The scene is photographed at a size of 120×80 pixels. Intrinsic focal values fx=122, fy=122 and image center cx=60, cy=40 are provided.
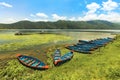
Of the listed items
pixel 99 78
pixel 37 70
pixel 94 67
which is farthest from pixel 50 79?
pixel 94 67

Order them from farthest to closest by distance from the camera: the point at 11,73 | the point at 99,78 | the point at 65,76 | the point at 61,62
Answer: the point at 61,62 < the point at 11,73 < the point at 65,76 < the point at 99,78

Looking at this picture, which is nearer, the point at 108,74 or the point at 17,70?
the point at 108,74

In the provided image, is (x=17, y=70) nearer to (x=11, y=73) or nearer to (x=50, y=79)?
(x=11, y=73)

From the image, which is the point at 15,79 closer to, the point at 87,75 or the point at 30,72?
the point at 30,72

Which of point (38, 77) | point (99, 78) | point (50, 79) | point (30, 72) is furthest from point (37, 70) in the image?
point (99, 78)

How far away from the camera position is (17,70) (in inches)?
814

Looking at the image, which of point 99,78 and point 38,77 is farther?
point 38,77

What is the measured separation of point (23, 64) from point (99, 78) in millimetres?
14415

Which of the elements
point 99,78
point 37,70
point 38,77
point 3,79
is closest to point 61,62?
point 37,70

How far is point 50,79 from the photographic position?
55.5 feet

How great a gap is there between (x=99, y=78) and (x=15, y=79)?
11755 millimetres

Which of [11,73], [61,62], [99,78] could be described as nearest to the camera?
[99,78]

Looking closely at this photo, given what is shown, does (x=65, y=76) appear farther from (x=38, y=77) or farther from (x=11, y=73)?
(x=11, y=73)

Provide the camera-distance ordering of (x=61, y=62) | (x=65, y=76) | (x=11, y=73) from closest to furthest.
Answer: (x=65, y=76) < (x=11, y=73) < (x=61, y=62)
